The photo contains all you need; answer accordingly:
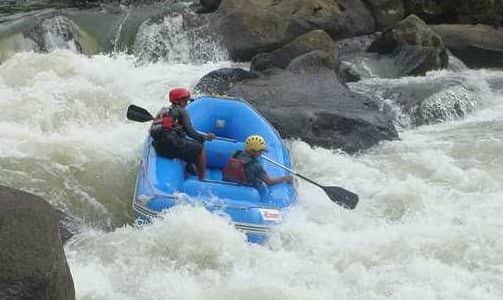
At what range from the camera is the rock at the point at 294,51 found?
1160 cm

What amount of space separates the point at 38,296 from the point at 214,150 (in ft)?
11.4

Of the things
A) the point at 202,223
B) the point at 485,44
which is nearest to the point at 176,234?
the point at 202,223

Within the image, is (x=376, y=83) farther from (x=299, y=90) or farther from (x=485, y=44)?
(x=485, y=44)

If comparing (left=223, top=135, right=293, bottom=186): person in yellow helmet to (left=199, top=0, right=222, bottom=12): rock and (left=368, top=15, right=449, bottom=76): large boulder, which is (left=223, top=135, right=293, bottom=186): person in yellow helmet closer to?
(left=368, top=15, right=449, bottom=76): large boulder

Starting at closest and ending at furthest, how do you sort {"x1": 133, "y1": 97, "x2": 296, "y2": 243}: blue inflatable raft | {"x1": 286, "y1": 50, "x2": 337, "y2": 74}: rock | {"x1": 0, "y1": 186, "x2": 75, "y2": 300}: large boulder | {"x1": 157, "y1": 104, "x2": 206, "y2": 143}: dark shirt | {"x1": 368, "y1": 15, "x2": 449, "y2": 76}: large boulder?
{"x1": 0, "y1": 186, "x2": 75, "y2": 300}: large boulder, {"x1": 133, "y1": 97, "x2": 296, "y2": 243}: blue inflatable raft, {"x1": 157, "y1": 104, "x2": 206, "y2": 143}: dark shirt, {"x1": 286, "y1": 50, "x2": 337, "y2": 74}: rock, {"x1": 368, "y1": 15, "x2": 449, "y2": 76}: large boulder

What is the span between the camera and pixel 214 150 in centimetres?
692

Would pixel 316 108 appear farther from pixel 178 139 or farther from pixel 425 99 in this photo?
pixel 178 139

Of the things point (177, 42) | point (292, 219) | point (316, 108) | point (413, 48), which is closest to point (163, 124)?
Result: point (292, 219)

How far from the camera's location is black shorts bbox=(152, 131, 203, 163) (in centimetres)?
638

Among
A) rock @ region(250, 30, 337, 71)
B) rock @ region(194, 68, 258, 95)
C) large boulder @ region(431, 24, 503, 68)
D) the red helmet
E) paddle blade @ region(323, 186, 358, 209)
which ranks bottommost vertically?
large boulder @ region(431, 24, 503, 68)

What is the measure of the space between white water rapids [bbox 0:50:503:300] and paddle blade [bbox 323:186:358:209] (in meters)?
0.12

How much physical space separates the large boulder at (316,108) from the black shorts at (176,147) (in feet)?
8.02

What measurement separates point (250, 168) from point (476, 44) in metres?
9.69

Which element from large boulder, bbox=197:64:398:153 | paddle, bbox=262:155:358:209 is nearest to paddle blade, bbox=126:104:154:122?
paddle, bbox=262:155:358:209
